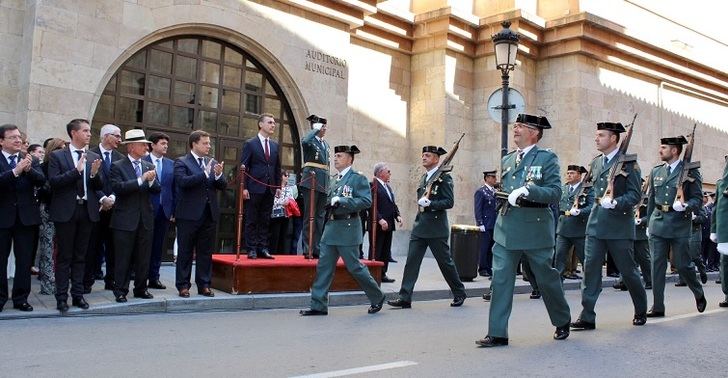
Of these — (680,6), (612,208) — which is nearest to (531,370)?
(612,208)

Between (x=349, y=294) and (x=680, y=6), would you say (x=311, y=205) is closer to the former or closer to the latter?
(x=349, y=294)

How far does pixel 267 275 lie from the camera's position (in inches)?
354

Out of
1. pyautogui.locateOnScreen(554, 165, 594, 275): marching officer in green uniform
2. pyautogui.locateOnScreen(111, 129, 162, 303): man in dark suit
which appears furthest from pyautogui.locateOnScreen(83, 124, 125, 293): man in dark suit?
pyautogui.locateOnScreen(554, 165, 594, 275): marching officer in green uniform

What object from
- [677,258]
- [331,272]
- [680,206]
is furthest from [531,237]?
[677,258]

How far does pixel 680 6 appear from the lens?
22.9 metres

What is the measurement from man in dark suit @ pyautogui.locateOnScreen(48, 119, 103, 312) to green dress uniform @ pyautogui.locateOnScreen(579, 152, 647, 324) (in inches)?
214

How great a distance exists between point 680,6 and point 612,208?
18.5m

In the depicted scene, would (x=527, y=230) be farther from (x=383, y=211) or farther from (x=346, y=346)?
(x=383, y=211)

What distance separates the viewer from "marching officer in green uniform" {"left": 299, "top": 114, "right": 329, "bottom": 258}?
9.84 m

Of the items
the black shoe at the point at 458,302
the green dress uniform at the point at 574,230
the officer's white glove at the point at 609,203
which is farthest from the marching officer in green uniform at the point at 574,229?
the officer's white glove at the point at 609,203

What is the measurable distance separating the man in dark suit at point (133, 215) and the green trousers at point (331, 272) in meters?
2.05

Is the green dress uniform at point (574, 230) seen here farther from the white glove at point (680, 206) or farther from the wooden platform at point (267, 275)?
the wooden platform at point (267, 275)

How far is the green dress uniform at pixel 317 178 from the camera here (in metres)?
9.91

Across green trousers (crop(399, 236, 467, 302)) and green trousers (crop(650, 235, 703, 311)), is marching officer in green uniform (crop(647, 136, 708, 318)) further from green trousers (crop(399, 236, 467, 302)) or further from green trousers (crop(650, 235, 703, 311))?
green trousers (crop(399, 236, 467, 302))
